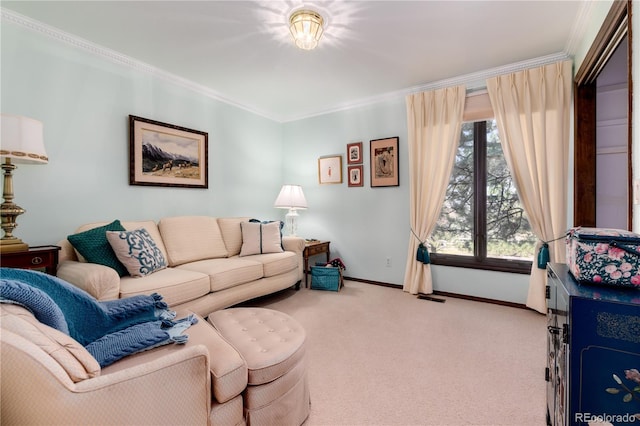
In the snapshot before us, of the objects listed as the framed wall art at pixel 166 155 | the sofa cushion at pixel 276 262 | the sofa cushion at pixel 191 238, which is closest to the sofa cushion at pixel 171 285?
the sofa cushion at pixel 191 238

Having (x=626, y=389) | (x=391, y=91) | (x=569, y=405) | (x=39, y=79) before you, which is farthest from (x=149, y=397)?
(x=391, y=91)

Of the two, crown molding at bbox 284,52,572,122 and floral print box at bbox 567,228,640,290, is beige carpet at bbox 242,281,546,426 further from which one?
crown molding at bbox 284,52,572,122

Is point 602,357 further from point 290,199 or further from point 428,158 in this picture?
point 290,199

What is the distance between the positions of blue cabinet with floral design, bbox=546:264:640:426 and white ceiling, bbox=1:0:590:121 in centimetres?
214

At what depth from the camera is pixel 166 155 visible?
10.8 ft

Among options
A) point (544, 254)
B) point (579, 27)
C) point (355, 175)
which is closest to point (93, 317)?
point (355, 175)

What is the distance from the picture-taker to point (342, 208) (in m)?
4.27

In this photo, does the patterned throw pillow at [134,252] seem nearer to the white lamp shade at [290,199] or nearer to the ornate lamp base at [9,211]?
the ornate lamp base at [9,211]

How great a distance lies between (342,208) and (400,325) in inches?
77.9

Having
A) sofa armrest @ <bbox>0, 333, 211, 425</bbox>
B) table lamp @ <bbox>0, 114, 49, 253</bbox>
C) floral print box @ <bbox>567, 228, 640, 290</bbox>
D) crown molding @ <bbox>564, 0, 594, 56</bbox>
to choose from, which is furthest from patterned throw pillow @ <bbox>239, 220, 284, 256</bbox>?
crown molding @ <bbox>564, 0, 594, 56</bbox>

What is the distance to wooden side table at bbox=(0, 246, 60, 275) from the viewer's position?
1.97 m

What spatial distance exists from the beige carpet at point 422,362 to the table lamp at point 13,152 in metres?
2.18

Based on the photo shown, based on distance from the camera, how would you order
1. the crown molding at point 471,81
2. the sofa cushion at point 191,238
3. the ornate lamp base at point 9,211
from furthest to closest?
the sofa cushion at point 191,238 → the crown molding at point 471,81 → the ornate lamp base at point 9,211

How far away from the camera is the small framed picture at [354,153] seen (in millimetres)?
4078
